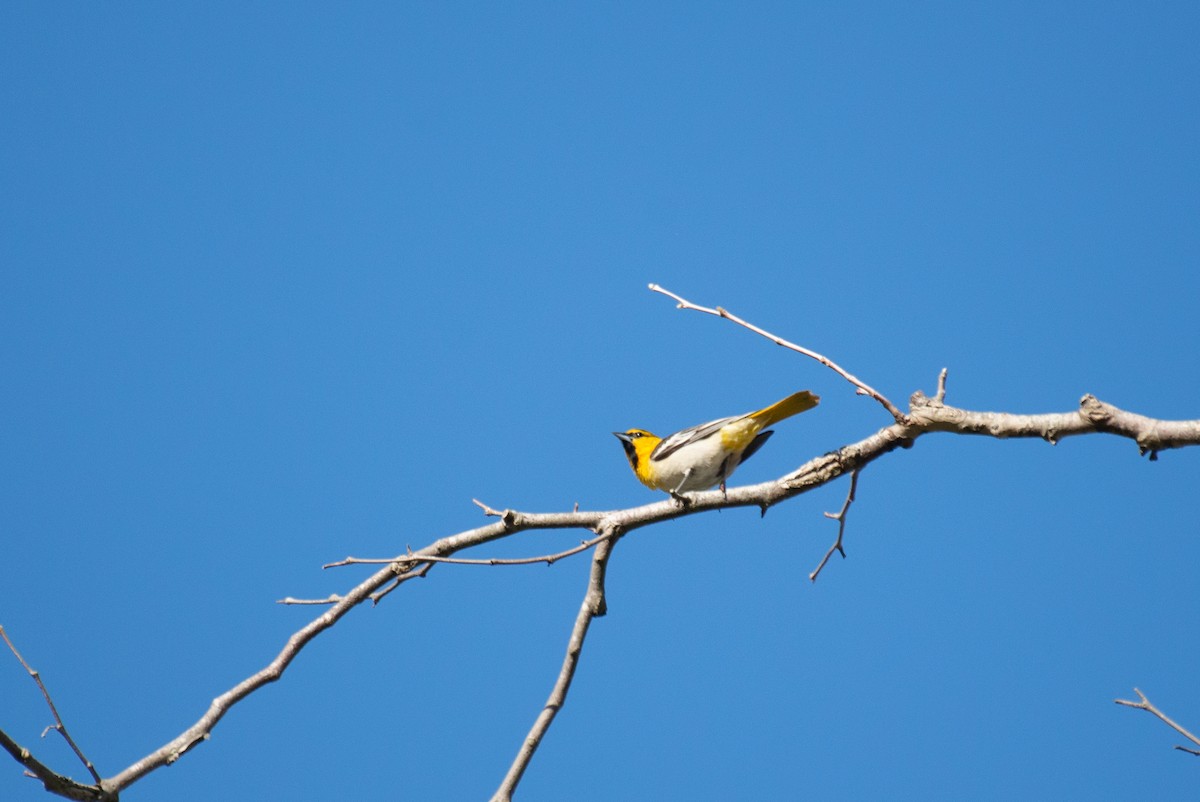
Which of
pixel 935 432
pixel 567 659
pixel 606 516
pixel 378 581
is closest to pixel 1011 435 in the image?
pixel 935 432

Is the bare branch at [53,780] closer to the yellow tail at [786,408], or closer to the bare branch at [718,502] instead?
the bare branch at [718,502]

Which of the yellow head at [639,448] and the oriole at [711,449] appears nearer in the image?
the oriole at [711,449]

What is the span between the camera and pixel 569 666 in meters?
3.99

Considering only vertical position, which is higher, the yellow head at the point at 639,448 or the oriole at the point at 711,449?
the yellow head at the point at 639,448

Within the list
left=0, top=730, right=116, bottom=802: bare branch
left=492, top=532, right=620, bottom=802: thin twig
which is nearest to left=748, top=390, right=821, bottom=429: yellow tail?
left=492, top=532, right=620, bottom=802: thin twig

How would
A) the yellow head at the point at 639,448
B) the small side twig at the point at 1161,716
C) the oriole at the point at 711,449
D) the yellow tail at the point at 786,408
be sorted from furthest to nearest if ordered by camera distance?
the yellow head at the point at 639,448 → the oriole at the point at 711,449 → the yellow tail at the point at 786,408 → the small side twig at the point at 1161,716

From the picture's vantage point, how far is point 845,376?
3580 millimetres

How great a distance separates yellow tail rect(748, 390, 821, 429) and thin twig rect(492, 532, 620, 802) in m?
1.89

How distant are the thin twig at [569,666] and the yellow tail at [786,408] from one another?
6.21 feet

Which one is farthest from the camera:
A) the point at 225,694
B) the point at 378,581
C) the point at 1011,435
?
the point at 378,581

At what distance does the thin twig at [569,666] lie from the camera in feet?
11.9

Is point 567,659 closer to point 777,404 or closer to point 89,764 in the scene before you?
point 89,764

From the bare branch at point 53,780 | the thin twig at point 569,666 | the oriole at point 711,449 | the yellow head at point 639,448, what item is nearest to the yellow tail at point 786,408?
the oriole at point 711,449

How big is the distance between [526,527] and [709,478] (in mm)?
2478
